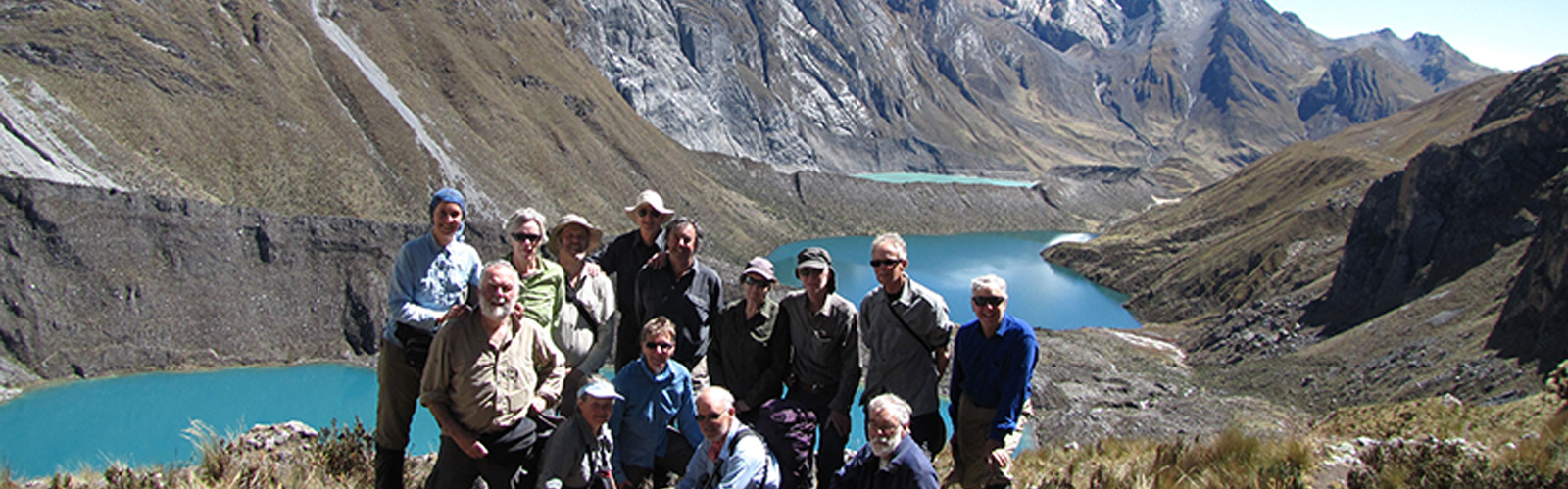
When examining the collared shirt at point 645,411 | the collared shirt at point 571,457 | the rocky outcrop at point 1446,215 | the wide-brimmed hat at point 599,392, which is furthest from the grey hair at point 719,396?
the rocky outcrop at point 1446,215

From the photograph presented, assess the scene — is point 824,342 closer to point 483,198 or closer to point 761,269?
point 761,269

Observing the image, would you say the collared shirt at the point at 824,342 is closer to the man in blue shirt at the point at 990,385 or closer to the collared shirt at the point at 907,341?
the collared shirt at the point at 907,341

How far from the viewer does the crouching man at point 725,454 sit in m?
4.59

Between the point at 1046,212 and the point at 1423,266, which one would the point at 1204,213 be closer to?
the point at 1046,212

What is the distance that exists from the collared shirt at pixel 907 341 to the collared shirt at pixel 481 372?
208cm

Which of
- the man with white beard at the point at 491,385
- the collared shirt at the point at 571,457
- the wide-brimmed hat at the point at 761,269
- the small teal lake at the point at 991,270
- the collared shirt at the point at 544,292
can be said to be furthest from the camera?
the small teal lake at the point at 991,270

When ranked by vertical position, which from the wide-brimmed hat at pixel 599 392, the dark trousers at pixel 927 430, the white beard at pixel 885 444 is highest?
the white beard at pixel 885 444

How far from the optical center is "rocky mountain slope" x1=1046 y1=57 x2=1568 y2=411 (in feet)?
77.1

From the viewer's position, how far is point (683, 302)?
19.6 feet

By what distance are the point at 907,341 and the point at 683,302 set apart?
63.0 inches

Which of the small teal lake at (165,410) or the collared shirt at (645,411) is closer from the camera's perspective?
the collared shirt at (645,411)

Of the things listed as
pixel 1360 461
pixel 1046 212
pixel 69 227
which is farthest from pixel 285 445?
pixel 1046 212

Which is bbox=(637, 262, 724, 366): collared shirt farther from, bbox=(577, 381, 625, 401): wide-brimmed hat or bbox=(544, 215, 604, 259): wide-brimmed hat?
bbox=(577, 381, 625, 401): wide-brimmed hat

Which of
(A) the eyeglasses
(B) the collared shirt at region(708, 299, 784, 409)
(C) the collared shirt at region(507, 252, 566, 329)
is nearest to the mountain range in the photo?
(A) the eyeglasses
